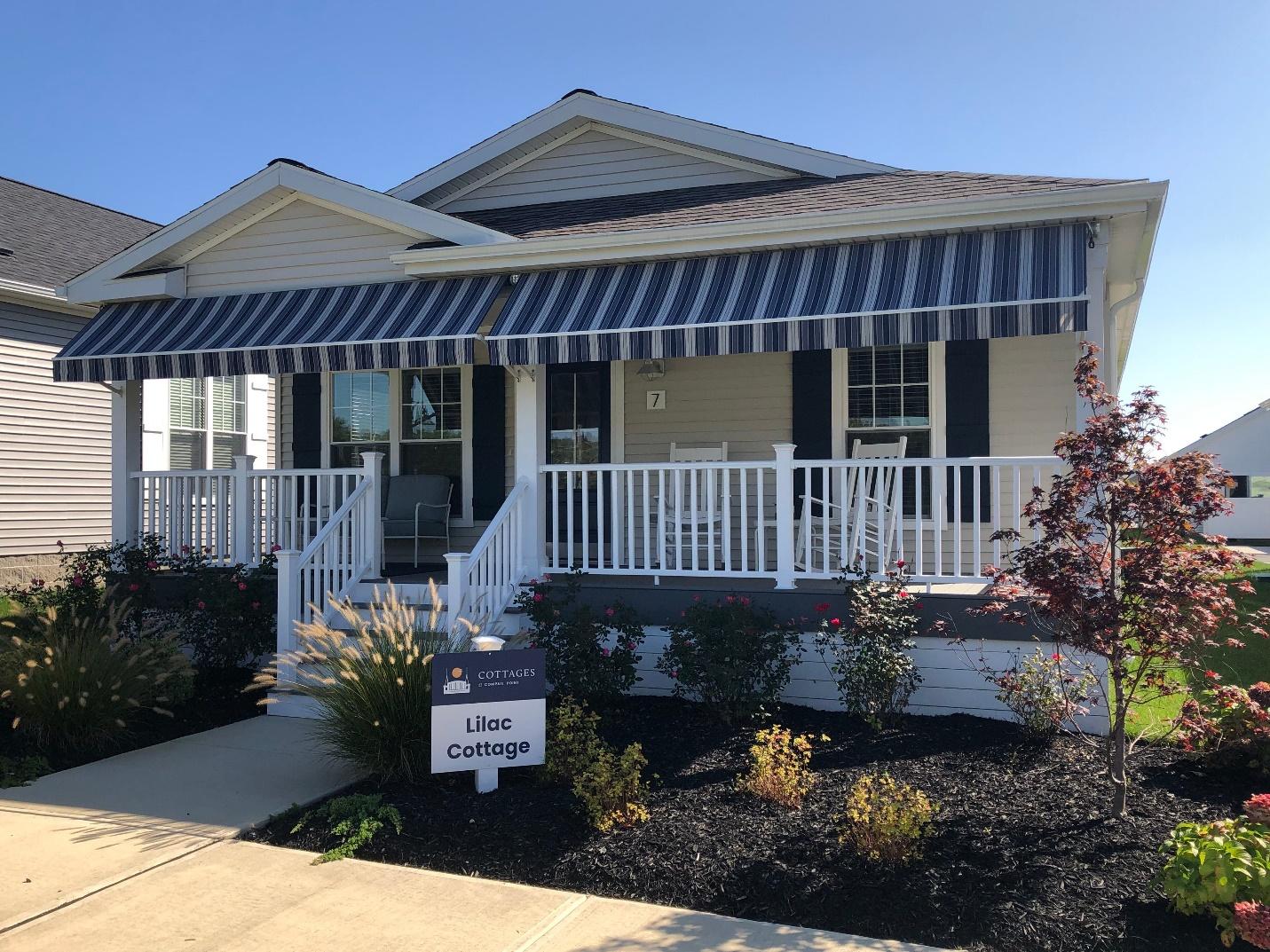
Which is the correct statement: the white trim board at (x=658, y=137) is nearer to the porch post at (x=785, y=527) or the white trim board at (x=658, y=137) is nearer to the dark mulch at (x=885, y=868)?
the porch post at (x=785, y=527)

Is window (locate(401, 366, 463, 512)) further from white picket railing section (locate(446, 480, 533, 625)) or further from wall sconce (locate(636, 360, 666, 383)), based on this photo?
white picket railing section (locate(446, 480, 533, 625))

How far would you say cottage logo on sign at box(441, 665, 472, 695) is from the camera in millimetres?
4613

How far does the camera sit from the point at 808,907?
3604 millimetres

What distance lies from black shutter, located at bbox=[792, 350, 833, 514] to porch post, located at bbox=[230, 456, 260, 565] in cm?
458

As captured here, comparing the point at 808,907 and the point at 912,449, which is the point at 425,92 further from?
the point at 808,907

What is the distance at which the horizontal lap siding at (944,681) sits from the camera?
596 centimetres

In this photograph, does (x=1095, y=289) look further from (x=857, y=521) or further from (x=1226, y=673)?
(x=1226, y=673)

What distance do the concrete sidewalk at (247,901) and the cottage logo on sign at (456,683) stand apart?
32.7 inches

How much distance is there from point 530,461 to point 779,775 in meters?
3.42

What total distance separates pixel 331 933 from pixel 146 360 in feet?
20.0

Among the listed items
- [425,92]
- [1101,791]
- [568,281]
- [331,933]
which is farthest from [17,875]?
[425,92]

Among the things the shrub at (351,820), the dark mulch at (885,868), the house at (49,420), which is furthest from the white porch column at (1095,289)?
the house at (49,420)

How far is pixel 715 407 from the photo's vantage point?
877 cm

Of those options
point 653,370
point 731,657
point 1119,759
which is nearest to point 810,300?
point 653,370
